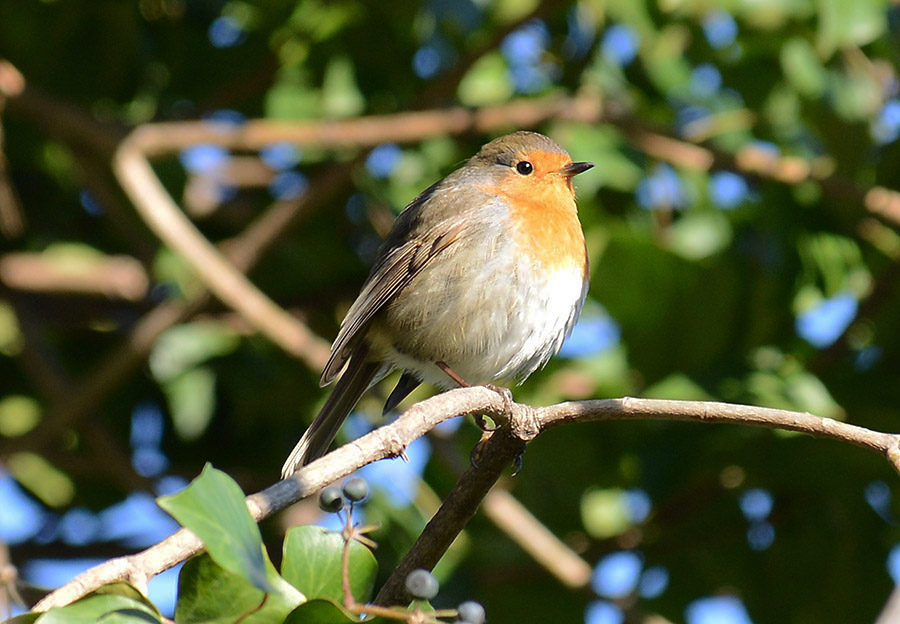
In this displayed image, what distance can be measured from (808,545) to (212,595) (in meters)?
3.24

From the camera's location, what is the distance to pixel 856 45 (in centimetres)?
468

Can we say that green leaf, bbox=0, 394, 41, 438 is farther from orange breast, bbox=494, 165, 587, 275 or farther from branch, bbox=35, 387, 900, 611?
branch, bbox=35, 387, 900, 611

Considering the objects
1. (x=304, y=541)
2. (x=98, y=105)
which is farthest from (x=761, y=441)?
(x=98, y=105)

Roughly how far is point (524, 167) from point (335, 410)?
118 cm

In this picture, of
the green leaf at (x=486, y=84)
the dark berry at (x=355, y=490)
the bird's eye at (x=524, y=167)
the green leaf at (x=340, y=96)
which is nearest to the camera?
the dark berry at (x=355, y=490)

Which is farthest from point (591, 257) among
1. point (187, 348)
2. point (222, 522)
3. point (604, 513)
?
point (222, 522)

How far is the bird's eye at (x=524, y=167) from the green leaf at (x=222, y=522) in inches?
112

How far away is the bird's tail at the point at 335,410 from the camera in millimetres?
3555

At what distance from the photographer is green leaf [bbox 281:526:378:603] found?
5.90 feet

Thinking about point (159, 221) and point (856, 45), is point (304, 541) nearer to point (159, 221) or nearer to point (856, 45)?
point (159, 221)

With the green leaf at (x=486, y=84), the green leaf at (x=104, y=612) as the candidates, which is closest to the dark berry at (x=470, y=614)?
the green leaf at (x=104, y=612)

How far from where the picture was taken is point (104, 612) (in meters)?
1.53

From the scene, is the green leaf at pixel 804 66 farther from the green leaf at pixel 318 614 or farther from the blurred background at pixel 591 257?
the green leaf at pixel 318 614

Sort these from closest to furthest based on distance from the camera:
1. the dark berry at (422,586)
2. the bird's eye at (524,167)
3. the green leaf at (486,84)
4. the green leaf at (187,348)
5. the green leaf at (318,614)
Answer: the green leaf at (318,614) < the dark berry at (422,586) < the bird's eye at (524,167) < the green leaf at (187,348) < the green leaf at (486,84)
